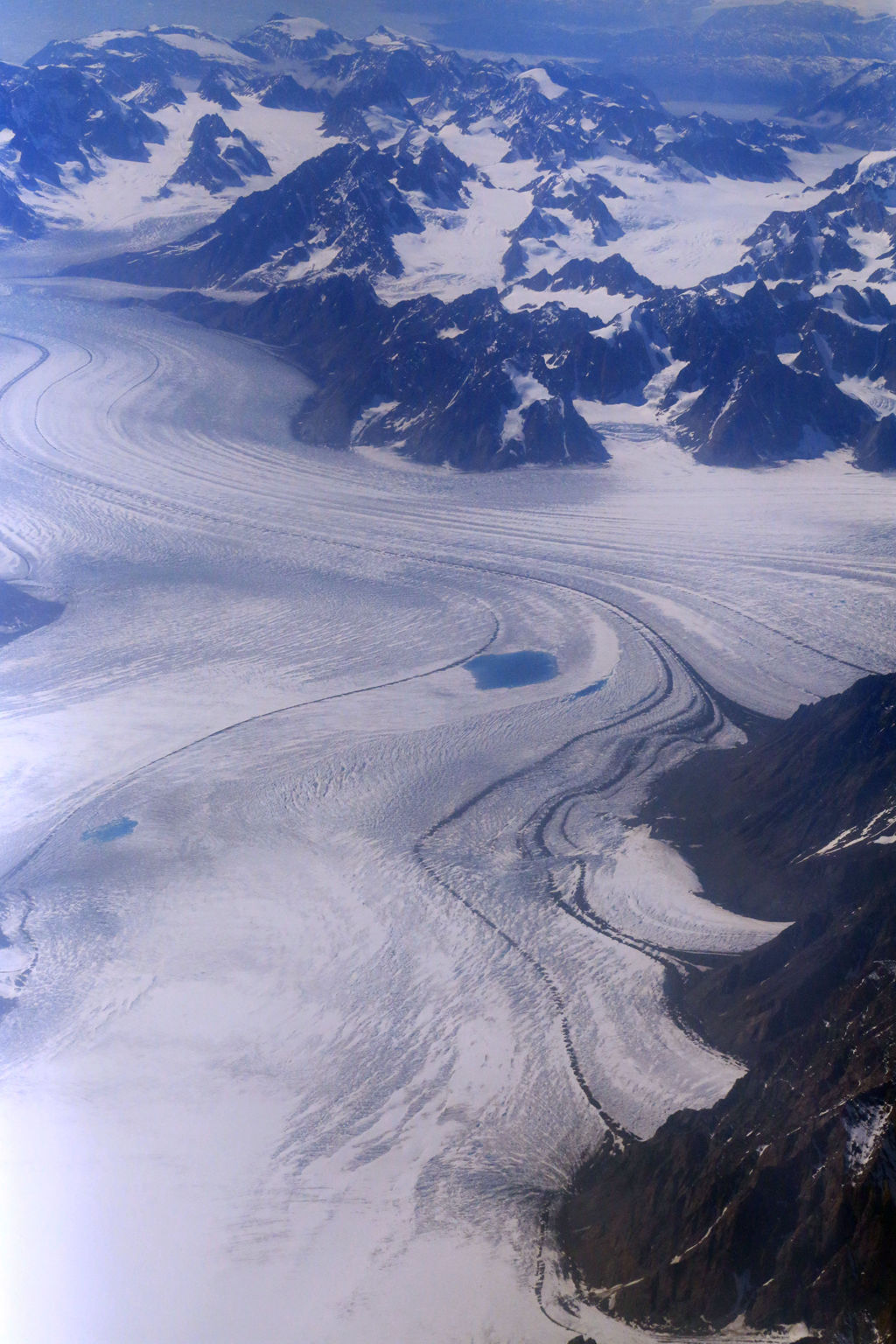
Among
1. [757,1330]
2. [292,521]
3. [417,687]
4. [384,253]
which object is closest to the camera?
[757,1330]

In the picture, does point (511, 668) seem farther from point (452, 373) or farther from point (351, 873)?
point (452, 373)

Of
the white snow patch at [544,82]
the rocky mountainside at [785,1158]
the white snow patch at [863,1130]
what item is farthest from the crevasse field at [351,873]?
the white snow patch at [544,82]

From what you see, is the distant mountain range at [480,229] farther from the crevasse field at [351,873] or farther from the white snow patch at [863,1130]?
the white snow patch at [863,1130]

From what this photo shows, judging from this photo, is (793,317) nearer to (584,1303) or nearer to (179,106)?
(584,1303)

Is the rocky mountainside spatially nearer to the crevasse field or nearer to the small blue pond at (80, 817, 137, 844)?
the crevasse field

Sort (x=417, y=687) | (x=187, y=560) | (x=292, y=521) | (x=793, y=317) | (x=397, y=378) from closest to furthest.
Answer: (x=417, y=687) → (x=187, y=560) → (x=292, y=521) → (x=397, y=378) → (x=793, y=317)

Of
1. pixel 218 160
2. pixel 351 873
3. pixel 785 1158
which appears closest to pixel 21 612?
pixel 351 873

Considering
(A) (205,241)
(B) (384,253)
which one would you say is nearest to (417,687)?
(B) (384,253)

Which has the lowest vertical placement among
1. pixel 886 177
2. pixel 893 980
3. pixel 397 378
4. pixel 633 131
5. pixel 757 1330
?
pixel 757 1330
